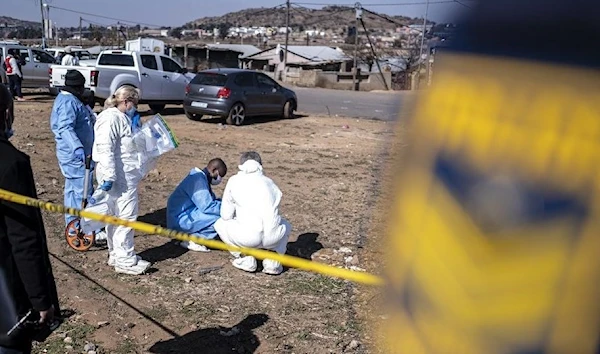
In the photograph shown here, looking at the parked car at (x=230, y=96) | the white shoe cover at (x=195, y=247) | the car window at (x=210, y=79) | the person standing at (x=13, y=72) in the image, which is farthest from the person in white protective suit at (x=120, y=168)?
the person standing at (x=13, y=72)

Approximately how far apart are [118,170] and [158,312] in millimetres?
1326

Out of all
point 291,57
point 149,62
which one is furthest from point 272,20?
point 149,62

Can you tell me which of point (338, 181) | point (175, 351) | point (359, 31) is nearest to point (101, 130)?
point (175, 351)

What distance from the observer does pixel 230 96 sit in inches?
619

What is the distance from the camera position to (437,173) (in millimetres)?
1351

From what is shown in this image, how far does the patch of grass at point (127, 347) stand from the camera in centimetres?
Answer: 421

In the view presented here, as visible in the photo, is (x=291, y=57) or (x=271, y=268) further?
(x=291, y=57)

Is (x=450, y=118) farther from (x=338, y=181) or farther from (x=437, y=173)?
(x=338, y=181)

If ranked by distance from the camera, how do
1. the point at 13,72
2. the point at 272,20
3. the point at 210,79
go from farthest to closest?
the point at 272,20 < the point at 13,72 < the point at 210,79

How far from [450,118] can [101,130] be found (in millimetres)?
4351

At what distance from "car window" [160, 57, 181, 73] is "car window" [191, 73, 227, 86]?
7.08 feet

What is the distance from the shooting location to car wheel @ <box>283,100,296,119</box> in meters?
17.9

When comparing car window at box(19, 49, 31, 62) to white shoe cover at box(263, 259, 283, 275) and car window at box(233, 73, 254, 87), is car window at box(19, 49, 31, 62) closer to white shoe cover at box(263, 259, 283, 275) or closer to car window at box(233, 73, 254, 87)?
car window at box(233, 73, 254, 87)

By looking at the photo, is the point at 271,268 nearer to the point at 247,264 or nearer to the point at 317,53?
the point at 247,264
